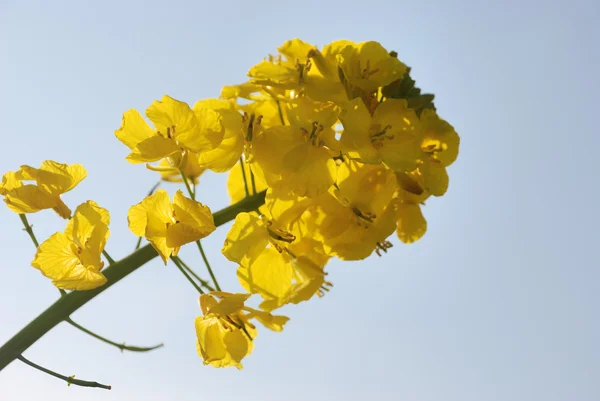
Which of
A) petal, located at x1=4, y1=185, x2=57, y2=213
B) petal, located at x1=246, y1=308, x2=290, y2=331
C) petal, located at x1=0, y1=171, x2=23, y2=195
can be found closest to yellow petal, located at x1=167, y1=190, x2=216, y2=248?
petal, located at x1=246, y1=308, x2=290, y2=331

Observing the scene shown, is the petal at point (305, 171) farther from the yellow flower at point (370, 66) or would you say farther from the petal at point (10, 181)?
the petal at point (10, 181)

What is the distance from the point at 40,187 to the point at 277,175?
3.66 ft

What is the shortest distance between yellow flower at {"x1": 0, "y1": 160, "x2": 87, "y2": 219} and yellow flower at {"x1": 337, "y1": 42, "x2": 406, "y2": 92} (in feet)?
4.63

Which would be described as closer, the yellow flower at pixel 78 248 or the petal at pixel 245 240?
the yellow flower at pixel 78 248

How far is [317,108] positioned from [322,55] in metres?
0.34

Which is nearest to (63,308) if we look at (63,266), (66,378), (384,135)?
(63,266)

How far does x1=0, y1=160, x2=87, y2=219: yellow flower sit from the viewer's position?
8.14 feet

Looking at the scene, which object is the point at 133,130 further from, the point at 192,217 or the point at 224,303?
the point at 224,303

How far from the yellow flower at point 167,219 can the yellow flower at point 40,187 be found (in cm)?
52

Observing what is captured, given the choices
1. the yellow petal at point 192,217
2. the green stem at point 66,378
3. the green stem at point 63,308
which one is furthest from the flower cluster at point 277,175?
the green stem at point 66,378

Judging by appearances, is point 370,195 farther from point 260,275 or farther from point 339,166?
point 260,275

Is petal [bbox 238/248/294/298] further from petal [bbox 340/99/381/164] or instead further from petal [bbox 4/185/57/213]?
petal [bbox 4/185/57/213]

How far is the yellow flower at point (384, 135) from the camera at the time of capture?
96.8 inches

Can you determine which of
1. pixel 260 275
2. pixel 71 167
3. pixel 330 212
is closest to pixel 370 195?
pixel 330 212
